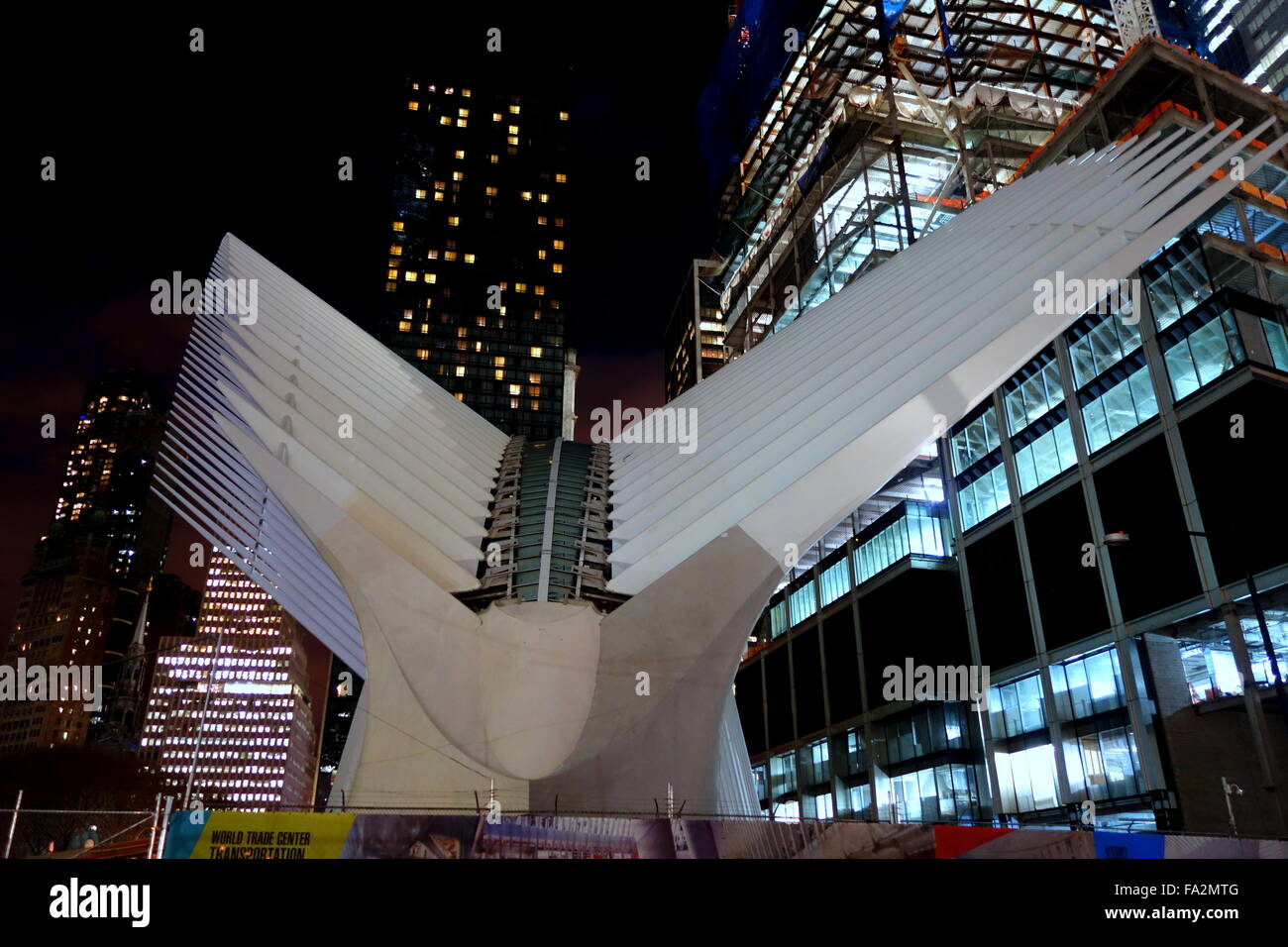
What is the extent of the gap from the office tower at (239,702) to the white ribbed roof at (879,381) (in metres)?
138

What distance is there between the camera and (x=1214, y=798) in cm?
2848

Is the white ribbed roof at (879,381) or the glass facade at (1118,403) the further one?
the glass facade at (1118,403)

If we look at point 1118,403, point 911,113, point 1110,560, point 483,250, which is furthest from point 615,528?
point 483,250

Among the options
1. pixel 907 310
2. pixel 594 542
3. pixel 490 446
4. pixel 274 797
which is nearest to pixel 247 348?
pixel 490 446

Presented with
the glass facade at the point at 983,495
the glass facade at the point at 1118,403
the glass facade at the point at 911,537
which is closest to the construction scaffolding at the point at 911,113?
the glass facade at the point at 911,537

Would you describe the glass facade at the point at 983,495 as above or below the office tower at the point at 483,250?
below

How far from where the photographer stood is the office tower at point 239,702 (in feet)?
494

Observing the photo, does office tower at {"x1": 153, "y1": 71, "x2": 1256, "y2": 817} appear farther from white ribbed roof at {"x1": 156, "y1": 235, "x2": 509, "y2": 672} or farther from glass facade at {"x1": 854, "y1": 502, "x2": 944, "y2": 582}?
glass facade at {"x1": 854, "y1": 502, "x2": 944, "y2": 582}

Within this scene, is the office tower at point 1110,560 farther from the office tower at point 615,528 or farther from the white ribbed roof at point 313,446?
the white ribbed roof at point 313,446

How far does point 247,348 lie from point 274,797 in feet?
551

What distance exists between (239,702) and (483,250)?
316ft

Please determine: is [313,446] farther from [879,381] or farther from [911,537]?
[911,537]

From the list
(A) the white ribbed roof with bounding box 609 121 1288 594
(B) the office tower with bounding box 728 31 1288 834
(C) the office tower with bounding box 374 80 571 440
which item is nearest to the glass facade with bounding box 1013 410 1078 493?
(B) the office tower with bounding box 728 31 1288 834

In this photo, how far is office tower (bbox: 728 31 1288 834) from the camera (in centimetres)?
2862
